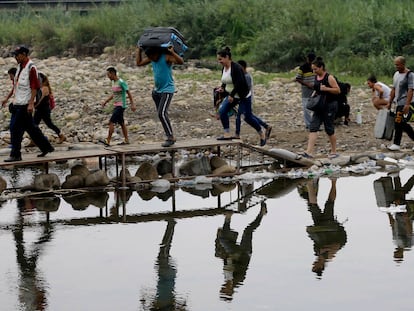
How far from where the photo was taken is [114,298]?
31.1 ft

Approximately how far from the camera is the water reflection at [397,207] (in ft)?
37.4

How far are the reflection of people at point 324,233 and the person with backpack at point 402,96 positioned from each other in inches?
114

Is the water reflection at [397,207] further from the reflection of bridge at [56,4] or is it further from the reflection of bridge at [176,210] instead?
the reflection of bridge at [56,4]

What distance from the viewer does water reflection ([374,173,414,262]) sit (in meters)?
11.4

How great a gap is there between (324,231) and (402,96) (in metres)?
5.25

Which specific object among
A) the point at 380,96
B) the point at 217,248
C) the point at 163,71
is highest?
the point at 163,71

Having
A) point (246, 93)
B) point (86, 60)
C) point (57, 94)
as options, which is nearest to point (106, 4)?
point (86, 60)

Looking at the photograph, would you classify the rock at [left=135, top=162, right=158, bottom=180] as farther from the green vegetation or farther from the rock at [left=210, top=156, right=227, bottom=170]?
the green vegetation

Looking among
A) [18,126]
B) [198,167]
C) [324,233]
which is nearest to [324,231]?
[324,233]

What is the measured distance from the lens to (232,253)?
439 inches

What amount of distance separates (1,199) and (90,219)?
173cm

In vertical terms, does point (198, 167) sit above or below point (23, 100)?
below

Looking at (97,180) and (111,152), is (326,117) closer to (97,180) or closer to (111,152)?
(111,152)

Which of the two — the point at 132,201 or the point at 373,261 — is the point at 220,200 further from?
the point at 373,261
